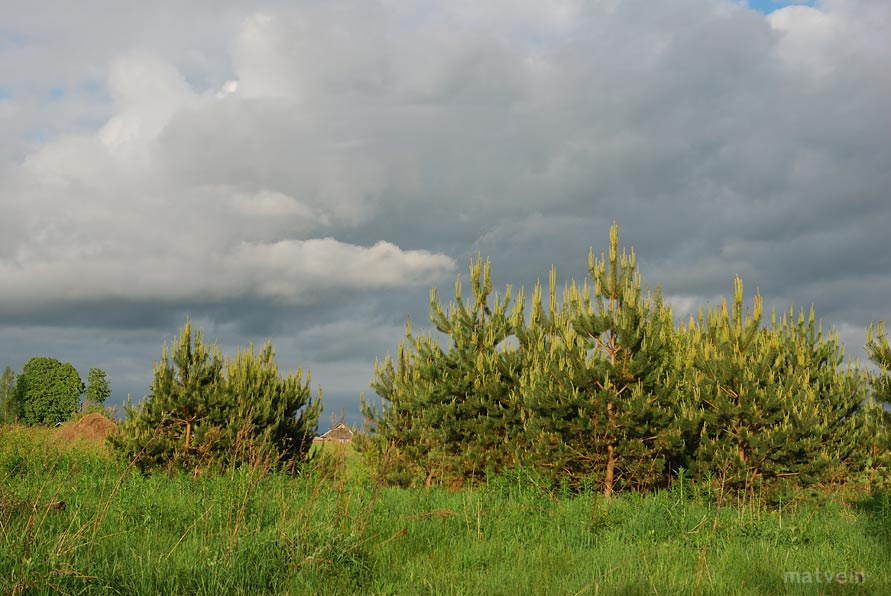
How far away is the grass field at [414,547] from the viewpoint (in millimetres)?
5941

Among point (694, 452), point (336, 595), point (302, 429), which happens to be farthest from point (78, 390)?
point (336, 595)

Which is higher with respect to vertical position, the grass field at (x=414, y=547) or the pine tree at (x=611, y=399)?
the pine tree at (x=611, y=399)

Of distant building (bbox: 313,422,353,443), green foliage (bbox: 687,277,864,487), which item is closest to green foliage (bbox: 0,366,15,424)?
distant building (bbox: 313,422,353,443)

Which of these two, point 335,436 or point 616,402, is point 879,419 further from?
point 335,436

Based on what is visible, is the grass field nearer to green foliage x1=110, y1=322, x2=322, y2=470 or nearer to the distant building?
the distant building

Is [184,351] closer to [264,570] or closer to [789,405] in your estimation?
[264,570]

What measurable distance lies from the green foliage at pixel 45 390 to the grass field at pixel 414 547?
5630cm

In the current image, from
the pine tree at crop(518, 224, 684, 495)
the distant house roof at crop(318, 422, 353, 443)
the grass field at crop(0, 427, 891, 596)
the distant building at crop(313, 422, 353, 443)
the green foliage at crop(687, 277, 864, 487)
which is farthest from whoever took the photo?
the green foliage at crop(687, 277, 864, 487)

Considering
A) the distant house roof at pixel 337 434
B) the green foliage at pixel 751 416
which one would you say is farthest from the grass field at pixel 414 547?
the green foliage at pixel 751 416

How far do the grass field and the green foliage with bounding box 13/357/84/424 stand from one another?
5630cm

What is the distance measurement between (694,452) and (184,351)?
12.2 m

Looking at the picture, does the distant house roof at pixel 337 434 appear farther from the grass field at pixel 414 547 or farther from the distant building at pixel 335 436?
the grass field at pixel 414 547

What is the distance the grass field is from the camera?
234 inches

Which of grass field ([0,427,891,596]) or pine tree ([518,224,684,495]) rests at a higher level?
pine tree ([518,224,684,495])
